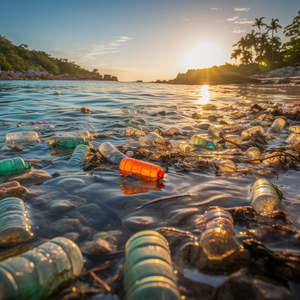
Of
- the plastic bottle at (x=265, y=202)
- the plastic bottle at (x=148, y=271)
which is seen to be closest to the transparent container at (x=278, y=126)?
the plastic bottle at (x=265, y=202)

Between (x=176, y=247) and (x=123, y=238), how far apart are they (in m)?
0.33

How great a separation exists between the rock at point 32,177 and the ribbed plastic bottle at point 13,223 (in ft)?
1.87

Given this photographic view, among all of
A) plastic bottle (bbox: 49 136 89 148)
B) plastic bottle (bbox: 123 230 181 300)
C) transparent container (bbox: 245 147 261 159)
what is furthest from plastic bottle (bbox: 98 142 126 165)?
transparent container (bbox: 245 147 261 159)

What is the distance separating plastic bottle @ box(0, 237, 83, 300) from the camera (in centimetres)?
76

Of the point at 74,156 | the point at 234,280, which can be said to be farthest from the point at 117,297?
the point at 74,156

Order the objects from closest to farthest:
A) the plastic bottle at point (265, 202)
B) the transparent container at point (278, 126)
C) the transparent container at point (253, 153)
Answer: the plastic bottle at point (265, 202)
the transparent container at point (253, 153)
the transparent container at point (278, 126)

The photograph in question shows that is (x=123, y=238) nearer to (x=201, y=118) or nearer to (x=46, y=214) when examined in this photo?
(x=46, y=214)

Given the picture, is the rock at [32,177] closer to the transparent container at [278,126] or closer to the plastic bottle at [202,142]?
the plastic bottle at [202,142]

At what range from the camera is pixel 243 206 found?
159 cm

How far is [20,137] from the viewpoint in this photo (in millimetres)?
3584

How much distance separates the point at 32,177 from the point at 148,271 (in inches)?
67.0

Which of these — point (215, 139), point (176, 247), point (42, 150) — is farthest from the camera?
point (215, 139)

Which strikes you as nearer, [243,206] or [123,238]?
[123,238]

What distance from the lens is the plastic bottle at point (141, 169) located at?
2.19 m
